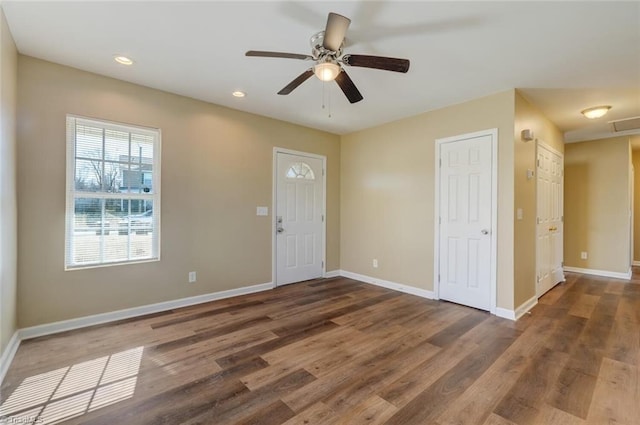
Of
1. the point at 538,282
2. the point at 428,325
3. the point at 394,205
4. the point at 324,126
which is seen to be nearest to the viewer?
the point at 428,325

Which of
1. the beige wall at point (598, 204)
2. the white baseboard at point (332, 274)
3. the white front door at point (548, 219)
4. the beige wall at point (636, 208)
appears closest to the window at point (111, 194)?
the white baseboard at point (332, 274)

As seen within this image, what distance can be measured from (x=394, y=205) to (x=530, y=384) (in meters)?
2.83

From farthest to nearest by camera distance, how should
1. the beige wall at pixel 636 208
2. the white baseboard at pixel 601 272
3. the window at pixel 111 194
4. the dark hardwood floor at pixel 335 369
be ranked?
the beige wall at pixel 636 208
the white baseboard at pixel 601 272
the window at pixel 111 194
the dark hardwood floor at pixel 335 369

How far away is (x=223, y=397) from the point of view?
1873mm

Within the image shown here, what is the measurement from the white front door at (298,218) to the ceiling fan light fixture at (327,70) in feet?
7.85

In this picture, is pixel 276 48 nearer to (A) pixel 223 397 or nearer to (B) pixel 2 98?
(B) pixel 2 98

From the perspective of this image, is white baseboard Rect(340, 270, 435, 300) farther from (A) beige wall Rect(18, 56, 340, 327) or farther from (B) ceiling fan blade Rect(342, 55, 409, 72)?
(B) ceiling fan blade Rect(342, 55, 409, 72)

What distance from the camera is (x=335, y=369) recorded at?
2207 millimetres

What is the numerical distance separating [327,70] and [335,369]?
234 centimetres

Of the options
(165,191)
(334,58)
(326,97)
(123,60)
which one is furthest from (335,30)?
(165,191)

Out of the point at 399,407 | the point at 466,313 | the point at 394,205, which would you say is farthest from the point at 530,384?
the point at 394,205

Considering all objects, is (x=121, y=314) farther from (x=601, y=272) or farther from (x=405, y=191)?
(x=601, y=272)

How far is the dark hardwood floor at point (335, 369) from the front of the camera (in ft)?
5.70

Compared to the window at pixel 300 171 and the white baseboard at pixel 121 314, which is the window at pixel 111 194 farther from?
the window at pixel 300 171
